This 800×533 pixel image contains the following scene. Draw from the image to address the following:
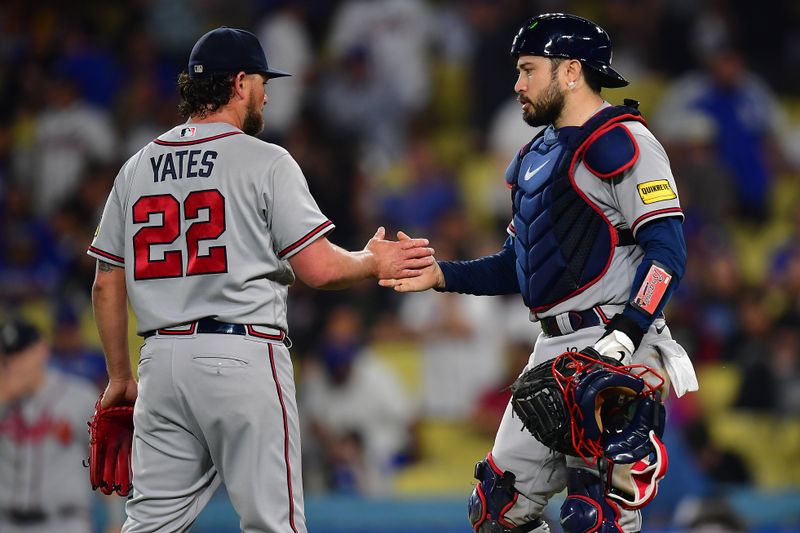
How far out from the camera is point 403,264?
15.0ft

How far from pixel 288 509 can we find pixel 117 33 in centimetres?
902

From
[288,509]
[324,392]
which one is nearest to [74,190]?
[324,392]

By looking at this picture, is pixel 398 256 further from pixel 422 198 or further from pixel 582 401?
pixel 422 198

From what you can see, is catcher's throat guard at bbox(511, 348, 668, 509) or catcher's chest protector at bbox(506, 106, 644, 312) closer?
catcher's throat guard at bbox(511, 348, 668, 509)

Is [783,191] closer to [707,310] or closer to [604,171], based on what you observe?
[707,310]

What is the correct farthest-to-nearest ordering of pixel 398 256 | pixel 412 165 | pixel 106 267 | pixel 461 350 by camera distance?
pixel 412 165 < pixel 461 350 < pixel 398 256 < pixel 106 267

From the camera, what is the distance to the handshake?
4504mm

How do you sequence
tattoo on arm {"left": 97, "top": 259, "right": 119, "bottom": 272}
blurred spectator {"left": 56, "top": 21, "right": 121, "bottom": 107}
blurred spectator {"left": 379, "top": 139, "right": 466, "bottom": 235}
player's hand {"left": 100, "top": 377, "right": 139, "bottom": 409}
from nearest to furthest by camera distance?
tattoo on arm {"left": 97, "top": 259, "right": 119, "bottom": 272}, player's hand {"left": 100, "top": 377, "right": 139, "bottom": 409}, blurred spectator {"left": 379, "top": 139, "right": 466, "bottom": 235}, blurred spectator {"left": 56, "top": 21, "right": 121, "bottom": 107}

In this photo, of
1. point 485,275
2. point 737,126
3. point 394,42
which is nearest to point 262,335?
point 485,275

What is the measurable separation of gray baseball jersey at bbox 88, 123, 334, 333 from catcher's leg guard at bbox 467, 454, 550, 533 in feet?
3.15

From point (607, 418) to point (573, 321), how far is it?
14.6 inches

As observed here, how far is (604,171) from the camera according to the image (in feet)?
13.5

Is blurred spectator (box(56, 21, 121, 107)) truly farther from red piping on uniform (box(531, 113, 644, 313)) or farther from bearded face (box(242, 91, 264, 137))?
red piping on uniform (box(531, 113, 644, 313))

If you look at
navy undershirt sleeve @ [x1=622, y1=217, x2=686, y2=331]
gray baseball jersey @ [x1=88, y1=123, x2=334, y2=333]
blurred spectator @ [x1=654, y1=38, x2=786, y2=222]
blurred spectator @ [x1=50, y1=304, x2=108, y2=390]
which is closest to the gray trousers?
gray baseball jersey @ [x1=88, y1=123, x2=334, y2=333]
